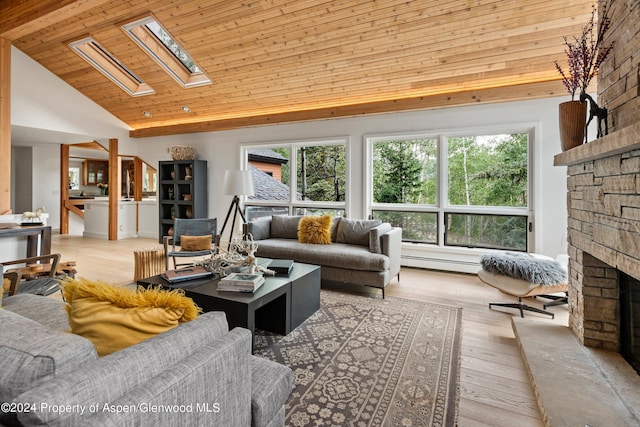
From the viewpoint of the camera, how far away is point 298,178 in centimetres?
573

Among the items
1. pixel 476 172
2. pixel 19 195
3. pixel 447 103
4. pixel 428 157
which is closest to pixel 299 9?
pixel 447 103

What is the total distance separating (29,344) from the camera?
0.80 m

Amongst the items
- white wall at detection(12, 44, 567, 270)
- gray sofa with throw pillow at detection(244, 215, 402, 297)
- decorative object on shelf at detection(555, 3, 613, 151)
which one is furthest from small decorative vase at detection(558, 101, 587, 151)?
white wall at detection(12, 44, 567, 270)

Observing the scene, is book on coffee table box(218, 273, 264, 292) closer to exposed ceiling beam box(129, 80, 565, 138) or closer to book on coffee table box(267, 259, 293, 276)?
book on coffee table box(267, 259, 293, 276)

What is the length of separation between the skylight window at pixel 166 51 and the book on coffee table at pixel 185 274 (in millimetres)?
3456

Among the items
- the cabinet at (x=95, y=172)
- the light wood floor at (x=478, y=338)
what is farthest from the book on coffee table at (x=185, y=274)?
the cabinet at (x=95, y=172)

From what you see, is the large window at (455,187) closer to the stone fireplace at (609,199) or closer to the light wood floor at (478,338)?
the light wood floor at (478,338)

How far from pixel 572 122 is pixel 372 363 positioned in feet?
7.02

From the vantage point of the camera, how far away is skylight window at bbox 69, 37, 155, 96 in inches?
202

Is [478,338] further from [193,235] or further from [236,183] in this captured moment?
[193,235]

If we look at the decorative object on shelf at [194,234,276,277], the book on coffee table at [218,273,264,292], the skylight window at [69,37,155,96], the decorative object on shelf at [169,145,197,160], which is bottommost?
the book on coffee table at [218,273,264,292]

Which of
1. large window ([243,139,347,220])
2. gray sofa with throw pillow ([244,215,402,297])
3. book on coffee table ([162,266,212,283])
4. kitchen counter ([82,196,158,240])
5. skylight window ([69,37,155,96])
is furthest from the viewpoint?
kitchen counter ([82,196,158,240])

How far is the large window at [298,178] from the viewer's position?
5359mm

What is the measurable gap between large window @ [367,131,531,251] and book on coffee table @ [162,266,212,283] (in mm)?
3076
